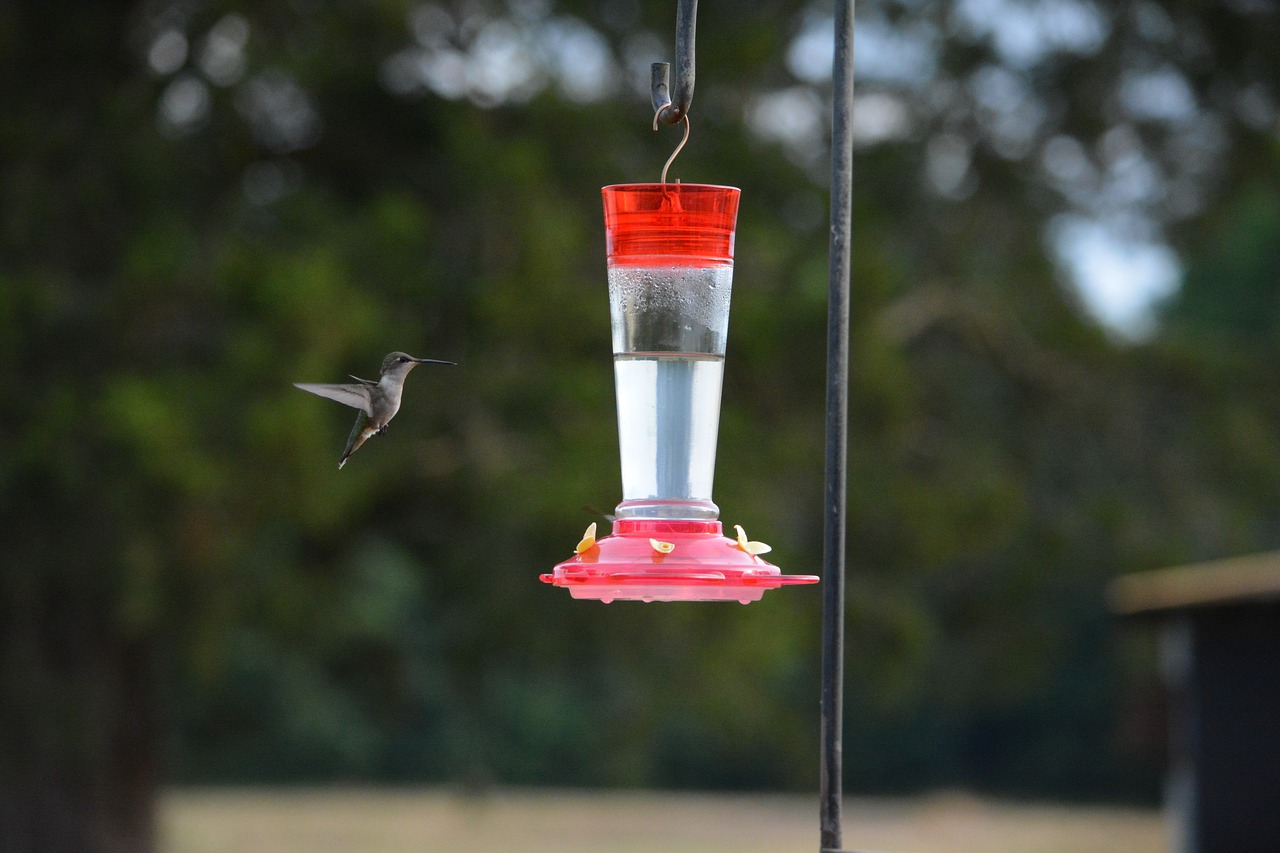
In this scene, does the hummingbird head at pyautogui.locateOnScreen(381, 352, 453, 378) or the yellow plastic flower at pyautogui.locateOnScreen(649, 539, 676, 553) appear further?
the hummingbird head at pyautogui.locateOnScreen(381, 352, 453, 378)

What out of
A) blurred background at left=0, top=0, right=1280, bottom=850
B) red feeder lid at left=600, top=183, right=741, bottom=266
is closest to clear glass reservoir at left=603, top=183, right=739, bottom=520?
red feeder lid at left=600, top=183, right=741, bottom=266

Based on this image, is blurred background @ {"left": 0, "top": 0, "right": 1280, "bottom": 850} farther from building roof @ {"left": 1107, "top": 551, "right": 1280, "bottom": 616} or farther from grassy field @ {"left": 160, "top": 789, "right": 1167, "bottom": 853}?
grassy field @ {"left": 160, "top": 789, "right": 1167, "bottom": 853}

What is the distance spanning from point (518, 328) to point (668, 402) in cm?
547

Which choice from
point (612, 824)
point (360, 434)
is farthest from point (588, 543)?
point (612, 824)

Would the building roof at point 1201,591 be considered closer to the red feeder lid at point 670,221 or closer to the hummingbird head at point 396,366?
the hummingbird head at point 396,366

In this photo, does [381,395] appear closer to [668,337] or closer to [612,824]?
[668,337]

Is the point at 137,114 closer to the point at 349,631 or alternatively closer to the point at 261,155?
the point at 261,155

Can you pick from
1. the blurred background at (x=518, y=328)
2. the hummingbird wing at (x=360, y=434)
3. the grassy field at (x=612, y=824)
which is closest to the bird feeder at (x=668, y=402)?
the hummingbird wing at (x=360, y=434)

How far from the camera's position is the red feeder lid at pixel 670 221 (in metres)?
2.33

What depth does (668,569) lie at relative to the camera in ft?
7.30

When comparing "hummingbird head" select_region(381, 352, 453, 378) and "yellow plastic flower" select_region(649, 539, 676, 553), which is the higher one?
"hummingbird head" select_region(381, 352, 453, 378)

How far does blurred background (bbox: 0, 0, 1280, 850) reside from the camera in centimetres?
775

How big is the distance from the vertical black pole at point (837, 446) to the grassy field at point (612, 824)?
458 inches

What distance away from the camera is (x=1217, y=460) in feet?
37.1
